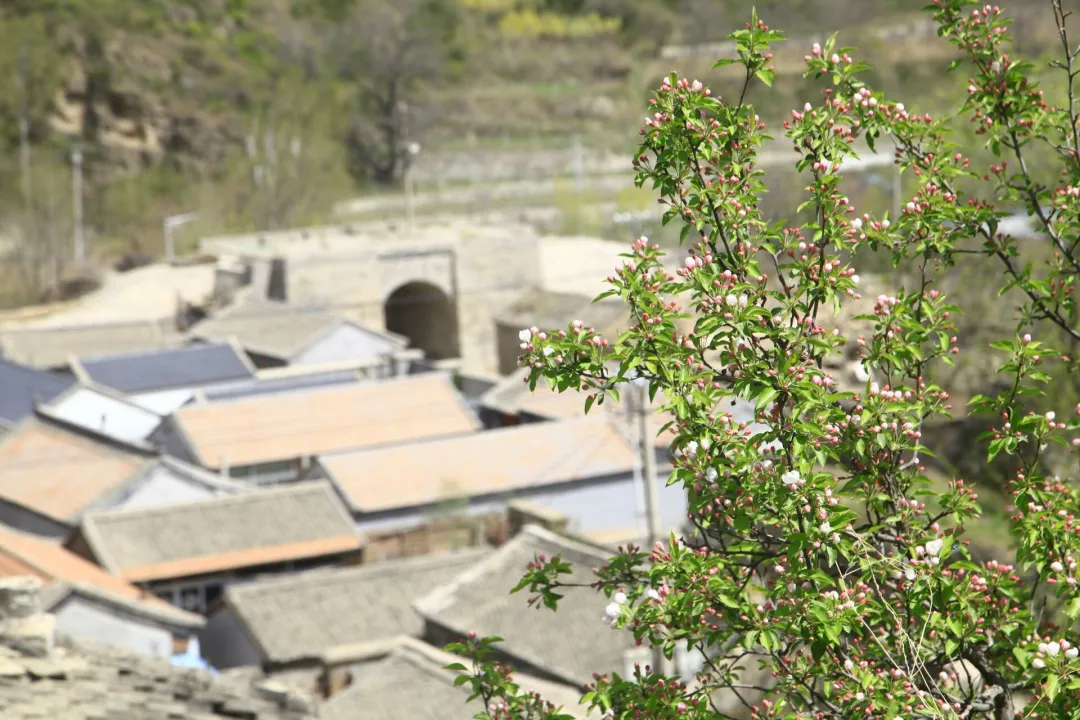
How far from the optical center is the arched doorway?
1287 inches

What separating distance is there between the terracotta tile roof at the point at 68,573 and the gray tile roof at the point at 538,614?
8.26 feet

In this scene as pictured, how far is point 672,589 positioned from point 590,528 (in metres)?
15.7

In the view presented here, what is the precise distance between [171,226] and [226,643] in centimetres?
2905

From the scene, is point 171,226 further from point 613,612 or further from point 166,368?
point 613,612

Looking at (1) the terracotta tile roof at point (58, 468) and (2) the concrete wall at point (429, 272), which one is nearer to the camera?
(1) the terracotta tile roof at point (58, 468)

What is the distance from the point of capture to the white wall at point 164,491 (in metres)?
18.2

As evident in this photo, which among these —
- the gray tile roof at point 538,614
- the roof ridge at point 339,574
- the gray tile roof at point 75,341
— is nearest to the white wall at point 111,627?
the roof ridge at point 339,574

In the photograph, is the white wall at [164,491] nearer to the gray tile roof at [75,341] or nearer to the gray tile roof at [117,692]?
the gray tile roof at [75,341]

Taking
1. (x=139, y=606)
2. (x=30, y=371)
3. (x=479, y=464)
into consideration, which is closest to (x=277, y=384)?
(x=30, y=371)

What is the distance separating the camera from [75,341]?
28.2 meters

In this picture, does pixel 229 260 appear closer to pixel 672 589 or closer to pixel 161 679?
pixel 161 679

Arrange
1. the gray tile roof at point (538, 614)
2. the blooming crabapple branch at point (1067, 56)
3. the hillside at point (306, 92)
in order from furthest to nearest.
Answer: the hillside at point (306, 92), the gray tile roof at point (538, 614), the blooming crabapple branch at point (1067, 56)

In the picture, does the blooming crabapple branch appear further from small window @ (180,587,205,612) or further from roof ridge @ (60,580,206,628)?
small window @ (180,587,205,612)

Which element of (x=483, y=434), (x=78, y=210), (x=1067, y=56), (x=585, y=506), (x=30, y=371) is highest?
(x=78, y=210)
